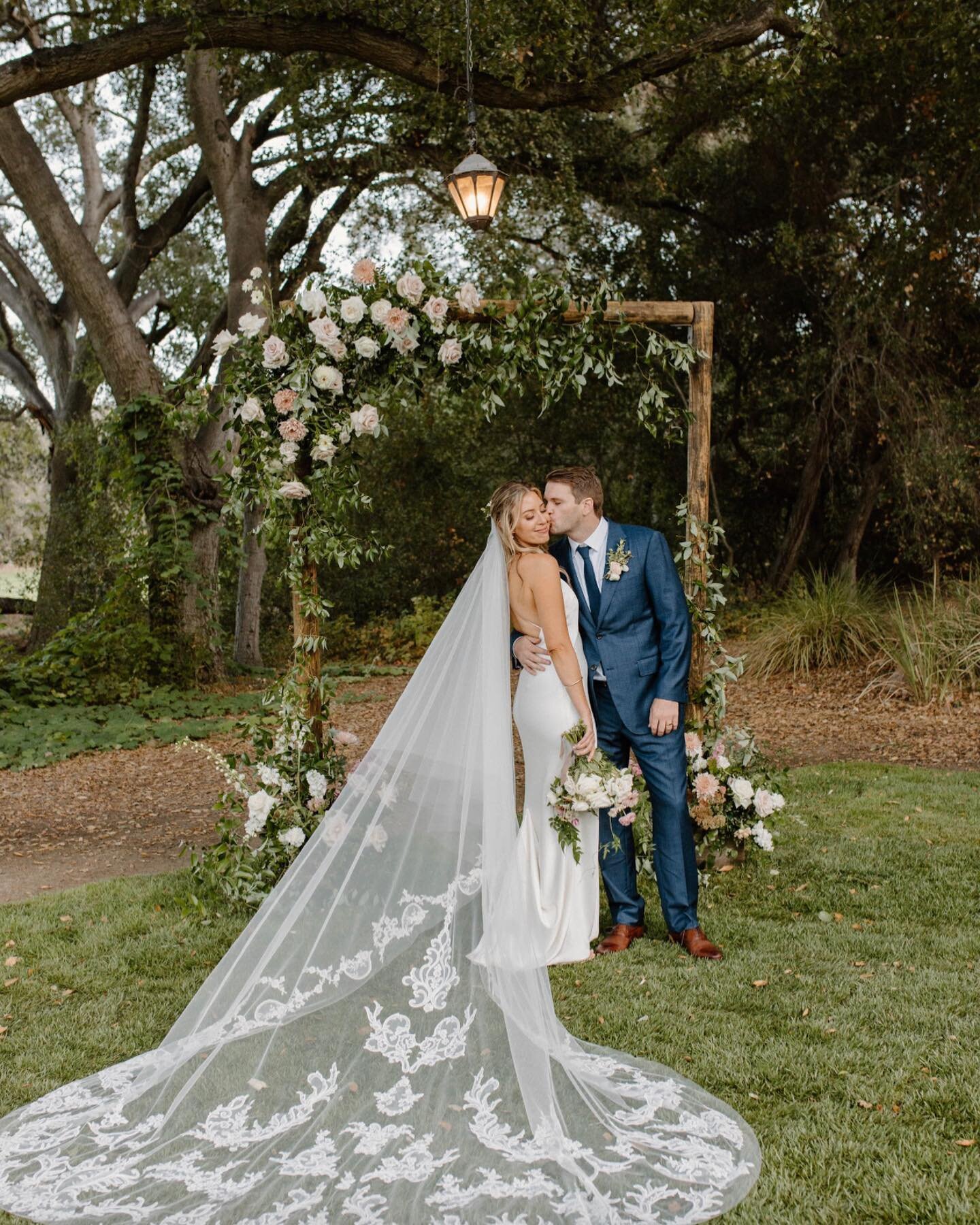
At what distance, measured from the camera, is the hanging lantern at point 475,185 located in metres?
7.19

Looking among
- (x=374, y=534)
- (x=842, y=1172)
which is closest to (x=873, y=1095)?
(x=842, y=1172)

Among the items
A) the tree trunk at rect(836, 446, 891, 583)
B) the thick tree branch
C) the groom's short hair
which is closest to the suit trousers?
the groom's short hair

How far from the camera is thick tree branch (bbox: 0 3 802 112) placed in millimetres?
7832

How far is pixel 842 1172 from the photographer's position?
9.27ft

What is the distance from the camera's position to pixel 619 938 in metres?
4.53

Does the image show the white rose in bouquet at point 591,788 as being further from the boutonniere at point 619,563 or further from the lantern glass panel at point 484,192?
the lantern glass panel at point 484,192

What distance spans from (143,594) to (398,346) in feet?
23.5

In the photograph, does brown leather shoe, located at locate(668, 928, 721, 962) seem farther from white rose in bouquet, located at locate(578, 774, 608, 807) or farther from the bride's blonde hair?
the bride's blonde hair

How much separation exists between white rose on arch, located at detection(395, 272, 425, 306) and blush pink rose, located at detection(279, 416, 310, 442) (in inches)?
28.7

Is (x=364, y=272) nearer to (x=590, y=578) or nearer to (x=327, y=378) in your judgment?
(x=327, y=378)

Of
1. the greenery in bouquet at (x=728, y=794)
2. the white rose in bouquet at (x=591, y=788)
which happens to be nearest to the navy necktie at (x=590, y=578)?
the white rose in bouquet at (x=591, y=788)

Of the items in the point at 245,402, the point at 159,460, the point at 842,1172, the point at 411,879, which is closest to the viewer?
the point at 842,1172

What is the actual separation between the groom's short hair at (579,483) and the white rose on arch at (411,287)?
1064mm

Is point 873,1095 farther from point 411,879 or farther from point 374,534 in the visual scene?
point 374,534
